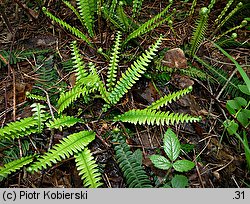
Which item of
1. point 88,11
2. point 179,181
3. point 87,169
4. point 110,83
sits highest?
point 88,11

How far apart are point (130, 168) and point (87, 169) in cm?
29

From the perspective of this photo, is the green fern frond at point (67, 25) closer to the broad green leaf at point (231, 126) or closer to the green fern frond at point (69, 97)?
the green fern frond at point (69, 97)

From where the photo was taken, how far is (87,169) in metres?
1.78

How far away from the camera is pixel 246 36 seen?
2877 mm

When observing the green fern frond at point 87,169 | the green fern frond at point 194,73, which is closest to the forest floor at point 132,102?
the green fern frond at point 194,73

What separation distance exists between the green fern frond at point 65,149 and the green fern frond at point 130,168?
0.21m

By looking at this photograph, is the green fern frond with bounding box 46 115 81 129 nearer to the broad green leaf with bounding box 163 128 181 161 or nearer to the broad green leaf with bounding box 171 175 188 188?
the broad green leaf with bounding box 163 128 181 161

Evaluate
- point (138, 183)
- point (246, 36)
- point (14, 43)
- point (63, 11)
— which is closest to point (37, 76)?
point (14, 43)

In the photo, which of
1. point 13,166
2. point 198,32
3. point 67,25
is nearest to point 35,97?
point 13,166

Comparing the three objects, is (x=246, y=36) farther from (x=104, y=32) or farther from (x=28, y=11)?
(x=28, y=11)

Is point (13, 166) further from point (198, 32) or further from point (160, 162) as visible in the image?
point (198, 32)

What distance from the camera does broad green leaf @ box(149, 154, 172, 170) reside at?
1874mm

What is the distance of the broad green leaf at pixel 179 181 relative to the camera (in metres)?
1.84

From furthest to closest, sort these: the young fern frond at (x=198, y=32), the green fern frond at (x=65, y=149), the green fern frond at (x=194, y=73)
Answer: the green fern frond at (x=194, y=73), the young fern frond at (x=198, y=32), the green fern frond at (x=65, y=149)
